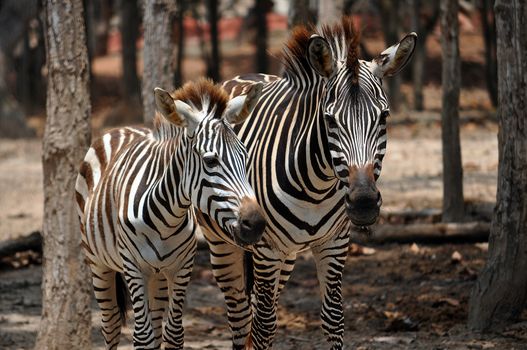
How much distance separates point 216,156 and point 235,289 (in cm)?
206

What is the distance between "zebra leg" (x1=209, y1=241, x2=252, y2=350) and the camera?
7.37 m

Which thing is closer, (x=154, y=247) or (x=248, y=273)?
(x=154, y=247)

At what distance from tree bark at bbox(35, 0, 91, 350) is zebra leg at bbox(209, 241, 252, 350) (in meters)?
1.09

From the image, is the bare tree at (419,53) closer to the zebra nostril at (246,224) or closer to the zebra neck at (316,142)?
the zebra neck at (316,142)

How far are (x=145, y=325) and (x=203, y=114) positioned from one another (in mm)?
1505

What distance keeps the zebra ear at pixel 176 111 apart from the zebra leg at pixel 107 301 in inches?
67.1

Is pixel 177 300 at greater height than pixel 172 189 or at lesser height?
lesser

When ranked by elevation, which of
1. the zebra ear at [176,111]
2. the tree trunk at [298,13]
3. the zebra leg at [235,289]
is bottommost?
the zebra leg at [235,289]

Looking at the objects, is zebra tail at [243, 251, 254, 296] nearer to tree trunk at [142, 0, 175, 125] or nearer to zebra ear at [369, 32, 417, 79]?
zebra ear at [369, 32, 417, 79]

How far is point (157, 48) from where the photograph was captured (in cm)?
937

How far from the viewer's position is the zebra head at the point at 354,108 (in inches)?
224

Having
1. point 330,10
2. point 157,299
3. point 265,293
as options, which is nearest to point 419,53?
point 330,10

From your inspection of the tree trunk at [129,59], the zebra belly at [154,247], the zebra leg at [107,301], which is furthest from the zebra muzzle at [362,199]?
the tree trunk at [129,59]

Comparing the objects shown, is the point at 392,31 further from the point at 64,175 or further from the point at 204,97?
the point at 204,97
